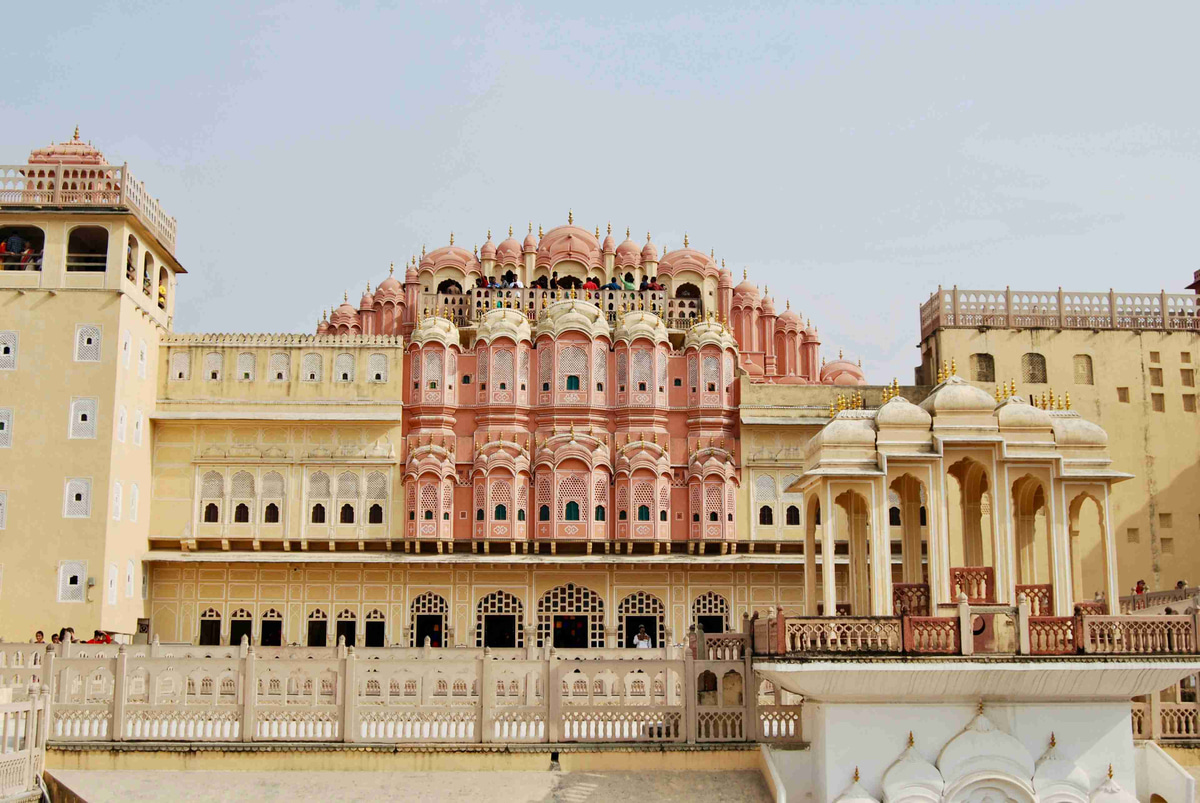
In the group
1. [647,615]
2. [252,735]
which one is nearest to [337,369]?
[647,615]

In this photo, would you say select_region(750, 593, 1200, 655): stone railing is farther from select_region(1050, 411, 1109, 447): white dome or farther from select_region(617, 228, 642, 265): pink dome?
select_region(617, 228, 642, 265): pink dome

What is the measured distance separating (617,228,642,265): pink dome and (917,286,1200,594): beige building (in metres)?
9.64

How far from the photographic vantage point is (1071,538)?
65.3 ft

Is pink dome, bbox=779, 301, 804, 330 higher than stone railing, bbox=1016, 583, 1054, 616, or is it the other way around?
pink dome, bbox=779, 301, 804, 330

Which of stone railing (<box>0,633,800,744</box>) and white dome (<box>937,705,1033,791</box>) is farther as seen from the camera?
stone railing (<box>0,633,800,744</box>)

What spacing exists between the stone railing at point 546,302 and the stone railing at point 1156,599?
1595 cm

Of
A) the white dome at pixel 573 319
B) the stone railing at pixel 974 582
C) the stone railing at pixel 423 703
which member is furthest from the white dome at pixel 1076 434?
the white dome at pixel 573 319

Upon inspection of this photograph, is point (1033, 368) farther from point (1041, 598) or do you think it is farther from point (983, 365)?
point (1041, 598)

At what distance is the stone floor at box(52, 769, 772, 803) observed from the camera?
693 inches

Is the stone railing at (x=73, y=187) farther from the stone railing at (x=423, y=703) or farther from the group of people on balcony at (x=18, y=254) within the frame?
the stone railing at (x=423, y=703)

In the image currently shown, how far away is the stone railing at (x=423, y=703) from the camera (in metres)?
18.6

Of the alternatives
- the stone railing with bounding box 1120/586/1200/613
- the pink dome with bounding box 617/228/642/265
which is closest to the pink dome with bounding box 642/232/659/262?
the pink dome with bounding box 617/228/642/265

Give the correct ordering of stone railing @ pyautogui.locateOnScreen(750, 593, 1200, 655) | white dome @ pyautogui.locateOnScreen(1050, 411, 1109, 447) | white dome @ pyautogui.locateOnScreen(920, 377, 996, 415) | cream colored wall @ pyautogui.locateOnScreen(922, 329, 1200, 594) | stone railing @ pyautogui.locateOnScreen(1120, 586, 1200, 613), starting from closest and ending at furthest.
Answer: stone railing @ pyautogui.locateOnScreen(750, 593, 1200, 655) → white dome @ pyautogui.locateOnScreen(920, 377, 996, 415) → white dome @ pyautogui.locateOnScreen(1050, 411, 1109, 447) → stone railing @ pyautogui.locateOnScreen(1120, 586, 1200, 613) → cream colored wall @ pyautogui.locateOnScreen(922, 329, 1200, 594)

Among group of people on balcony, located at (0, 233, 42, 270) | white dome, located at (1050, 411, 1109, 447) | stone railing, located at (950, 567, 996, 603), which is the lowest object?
stone railing, located at (950, 567, 996, 603)
